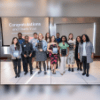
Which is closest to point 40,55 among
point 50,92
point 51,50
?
point 51,50

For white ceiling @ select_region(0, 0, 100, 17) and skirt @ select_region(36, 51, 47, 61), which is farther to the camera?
skirt @ select_region(36, 51, 47, 61)

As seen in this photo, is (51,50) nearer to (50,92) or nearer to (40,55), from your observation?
(40,55)

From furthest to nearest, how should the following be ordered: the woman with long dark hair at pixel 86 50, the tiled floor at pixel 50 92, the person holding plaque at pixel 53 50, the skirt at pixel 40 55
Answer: the skirt at pixel 40 55 → the person holding plaque at pixel 53 50 → the woman with long dark hair at pixel 86 50 → the tiled floor at pixel 50 92

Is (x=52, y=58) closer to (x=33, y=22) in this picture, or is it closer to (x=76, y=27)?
(x=33, y=22)

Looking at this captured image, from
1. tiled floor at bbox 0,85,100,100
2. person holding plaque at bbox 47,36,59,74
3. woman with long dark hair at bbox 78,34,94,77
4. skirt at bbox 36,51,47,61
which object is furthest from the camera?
skirt at bbox 36,51,47,61

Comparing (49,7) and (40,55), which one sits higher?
(49,7)

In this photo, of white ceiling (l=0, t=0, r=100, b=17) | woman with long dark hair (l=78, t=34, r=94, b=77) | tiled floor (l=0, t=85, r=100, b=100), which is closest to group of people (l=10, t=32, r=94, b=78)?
woman with long dark hair (l=78, t=34, r=94, b=77)

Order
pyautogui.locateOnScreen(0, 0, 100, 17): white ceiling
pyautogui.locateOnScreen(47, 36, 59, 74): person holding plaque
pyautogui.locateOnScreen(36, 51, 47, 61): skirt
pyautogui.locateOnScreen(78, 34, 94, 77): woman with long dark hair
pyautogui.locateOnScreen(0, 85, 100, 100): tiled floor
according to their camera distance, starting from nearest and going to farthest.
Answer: pyautogui.locateOnScreen(0, 85, 100, 100): tiled floor < pyautogui.locateOnScreen(0, 0, 100, 17): white ceiling < pyautogui.locateOnScreen(78, 34, 94, 77): woman with long dark hair < pyautogui.locateOnScreen(47, 36, 59, 74): person holding plaque < pyautogui.locateOnScreen(36, 51, 47, 61): skirt

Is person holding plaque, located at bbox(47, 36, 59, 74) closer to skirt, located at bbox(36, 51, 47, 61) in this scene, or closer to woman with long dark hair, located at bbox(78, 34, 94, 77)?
skirt, located at bbox(36, 51, 47, 61)

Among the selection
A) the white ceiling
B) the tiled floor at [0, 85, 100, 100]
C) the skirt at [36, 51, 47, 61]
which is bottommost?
the tiled floor at [0, 85, 100, 100]

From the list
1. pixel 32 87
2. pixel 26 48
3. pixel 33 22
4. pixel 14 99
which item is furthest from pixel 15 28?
pixel 14 99

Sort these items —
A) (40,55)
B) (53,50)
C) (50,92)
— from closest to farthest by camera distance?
(50,92) < (53,50) < (40,55)

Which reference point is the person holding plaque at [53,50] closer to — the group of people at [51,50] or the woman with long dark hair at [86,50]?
the group of people at [51,50]

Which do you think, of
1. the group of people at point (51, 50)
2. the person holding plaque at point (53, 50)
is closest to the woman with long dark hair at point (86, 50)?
the group of people at point (51, 50)
